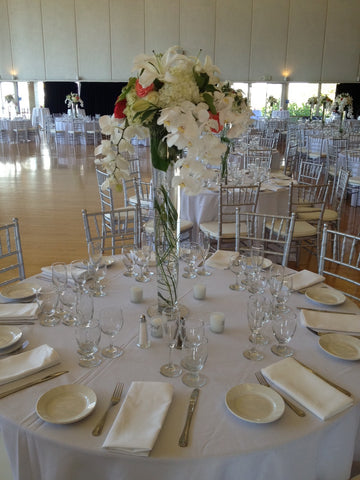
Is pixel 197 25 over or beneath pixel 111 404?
over

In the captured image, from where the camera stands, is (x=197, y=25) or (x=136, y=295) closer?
(x=136, y=295)

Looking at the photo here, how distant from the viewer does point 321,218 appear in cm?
452

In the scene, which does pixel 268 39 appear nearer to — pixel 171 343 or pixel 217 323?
pixel 217 323

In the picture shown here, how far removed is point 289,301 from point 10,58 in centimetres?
1880

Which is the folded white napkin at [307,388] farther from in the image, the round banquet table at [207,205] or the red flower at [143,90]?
the round banquet table at [207,205]

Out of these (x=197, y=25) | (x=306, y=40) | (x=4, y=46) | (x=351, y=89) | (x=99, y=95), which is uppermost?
(x=197, y=25)

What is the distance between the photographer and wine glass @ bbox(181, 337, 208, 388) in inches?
60.5

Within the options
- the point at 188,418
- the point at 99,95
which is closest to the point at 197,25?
the point at 99,95

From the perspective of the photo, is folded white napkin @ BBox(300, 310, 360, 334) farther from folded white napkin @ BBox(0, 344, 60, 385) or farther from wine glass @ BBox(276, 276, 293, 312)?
folded white napkin @ BBox(0, 344, 60, 385)

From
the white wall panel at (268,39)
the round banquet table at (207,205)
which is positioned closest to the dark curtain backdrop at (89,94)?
the white wall panel at (268,39)

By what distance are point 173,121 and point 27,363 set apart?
1056 millimetres

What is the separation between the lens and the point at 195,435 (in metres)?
1.31

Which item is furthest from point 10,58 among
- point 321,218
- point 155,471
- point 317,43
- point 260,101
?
point 155,471

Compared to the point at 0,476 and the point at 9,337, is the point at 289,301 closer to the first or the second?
the point at 9,337
